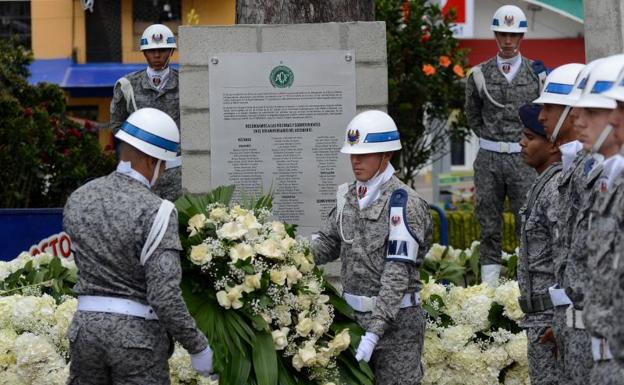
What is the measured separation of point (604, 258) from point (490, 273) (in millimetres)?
5654

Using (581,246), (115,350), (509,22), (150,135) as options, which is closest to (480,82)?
(509,22)

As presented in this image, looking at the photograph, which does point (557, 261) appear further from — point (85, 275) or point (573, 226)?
point (85, 275)

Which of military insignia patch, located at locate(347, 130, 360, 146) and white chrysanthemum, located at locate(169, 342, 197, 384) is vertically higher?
military insignia patch, located at locate(347, 130, 360, 146)

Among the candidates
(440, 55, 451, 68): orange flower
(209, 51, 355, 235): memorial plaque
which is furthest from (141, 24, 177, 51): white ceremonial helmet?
(440, 55, 451, 68): orange flower

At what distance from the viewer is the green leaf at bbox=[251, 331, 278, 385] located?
6629 mm

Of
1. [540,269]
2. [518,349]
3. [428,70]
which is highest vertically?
[428,70]

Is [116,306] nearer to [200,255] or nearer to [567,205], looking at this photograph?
[200,255]

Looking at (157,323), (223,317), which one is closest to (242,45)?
(223,317)

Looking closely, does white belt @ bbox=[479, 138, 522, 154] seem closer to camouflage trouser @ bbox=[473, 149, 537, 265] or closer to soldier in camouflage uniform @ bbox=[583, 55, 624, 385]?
camouflage trouser @ bbox=[473, 149, 537, 265]

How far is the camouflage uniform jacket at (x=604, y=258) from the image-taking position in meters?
4.82

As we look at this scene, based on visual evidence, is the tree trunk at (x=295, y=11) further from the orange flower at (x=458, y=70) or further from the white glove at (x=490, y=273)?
the orange flower at (x=458, y=70)

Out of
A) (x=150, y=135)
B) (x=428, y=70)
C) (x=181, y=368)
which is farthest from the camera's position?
(x=428, y=70)

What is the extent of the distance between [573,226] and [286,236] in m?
1.70

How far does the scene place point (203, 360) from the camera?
20.4ft
